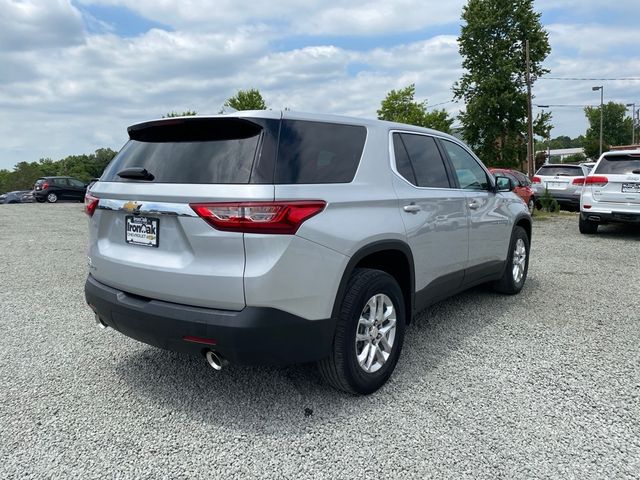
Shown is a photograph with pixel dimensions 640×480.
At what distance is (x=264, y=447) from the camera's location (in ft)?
8.75

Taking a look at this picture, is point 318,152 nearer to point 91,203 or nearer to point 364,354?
point 364,354

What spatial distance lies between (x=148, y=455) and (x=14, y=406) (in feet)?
3.69

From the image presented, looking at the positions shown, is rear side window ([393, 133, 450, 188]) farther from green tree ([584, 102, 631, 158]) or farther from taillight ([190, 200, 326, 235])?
green tree ([584, 102, 631, 158])

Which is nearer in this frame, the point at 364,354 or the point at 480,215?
the point at 364,354

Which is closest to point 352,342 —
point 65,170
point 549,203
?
point 549,203

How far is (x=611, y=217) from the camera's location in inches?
390

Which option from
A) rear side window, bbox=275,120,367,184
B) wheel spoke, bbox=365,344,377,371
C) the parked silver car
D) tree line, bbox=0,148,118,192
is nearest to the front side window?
rear side window, bbox=275,120,367,184

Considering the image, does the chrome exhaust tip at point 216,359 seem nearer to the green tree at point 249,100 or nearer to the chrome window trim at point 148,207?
the chrome window trim at point 148,207

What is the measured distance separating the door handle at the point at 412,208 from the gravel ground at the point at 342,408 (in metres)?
1.12

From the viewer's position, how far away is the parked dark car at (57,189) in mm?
28188

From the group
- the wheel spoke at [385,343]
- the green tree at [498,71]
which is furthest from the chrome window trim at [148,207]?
the green tree at [498,71]

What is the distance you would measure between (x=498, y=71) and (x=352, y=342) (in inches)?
1321

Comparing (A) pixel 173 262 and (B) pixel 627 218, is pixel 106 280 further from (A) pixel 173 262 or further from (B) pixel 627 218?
(B) pixel 627 218

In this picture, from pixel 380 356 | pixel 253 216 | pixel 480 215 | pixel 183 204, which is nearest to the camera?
pixel 253 216
